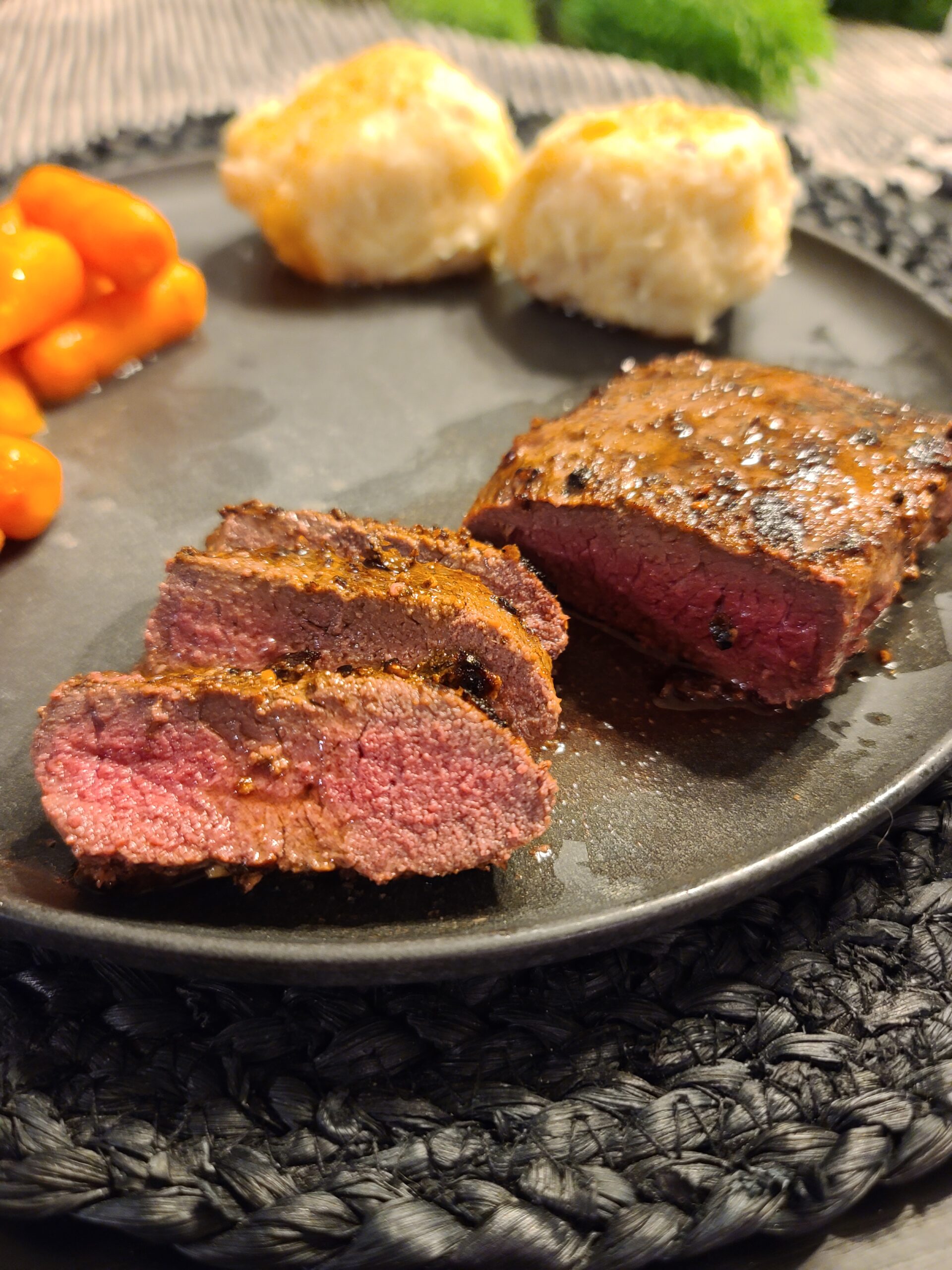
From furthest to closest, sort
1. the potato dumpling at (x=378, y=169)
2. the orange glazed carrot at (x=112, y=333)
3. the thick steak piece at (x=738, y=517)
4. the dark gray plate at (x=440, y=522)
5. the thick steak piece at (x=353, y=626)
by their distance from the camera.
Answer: the potato dumpling at (x=378, y=169)
the orange glazed carrot at (x=112, y=333)
the thick steak piece at (x=738, y=517)
the thick steak piece at (x=353, y=626)
the dark gray plate at (x=440, y=522)

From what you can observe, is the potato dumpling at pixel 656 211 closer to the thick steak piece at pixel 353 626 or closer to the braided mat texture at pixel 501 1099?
the thick steak piece at pixel 353 626

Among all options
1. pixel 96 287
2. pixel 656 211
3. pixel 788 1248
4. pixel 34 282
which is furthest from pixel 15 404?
pixel 788 1248

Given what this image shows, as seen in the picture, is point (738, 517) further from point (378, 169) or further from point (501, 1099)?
point (378, 169)

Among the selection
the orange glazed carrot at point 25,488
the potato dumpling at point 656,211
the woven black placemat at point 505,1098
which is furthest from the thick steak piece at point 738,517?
the orange glazed carrot at point 25,488

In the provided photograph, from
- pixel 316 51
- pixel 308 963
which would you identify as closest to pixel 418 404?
pixel 308 963

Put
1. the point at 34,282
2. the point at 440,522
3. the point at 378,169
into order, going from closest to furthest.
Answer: the point at 440,522
the point at 34,282
the point at 378,169

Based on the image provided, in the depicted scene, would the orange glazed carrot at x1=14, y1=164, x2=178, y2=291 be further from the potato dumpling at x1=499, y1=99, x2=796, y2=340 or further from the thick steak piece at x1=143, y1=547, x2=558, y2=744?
the thick steak piece at x1=143, y1=547, x2=558, y2=744

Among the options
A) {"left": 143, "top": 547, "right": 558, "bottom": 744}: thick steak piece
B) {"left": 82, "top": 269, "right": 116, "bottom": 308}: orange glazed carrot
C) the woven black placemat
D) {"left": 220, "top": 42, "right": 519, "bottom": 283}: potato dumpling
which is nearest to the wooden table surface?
the woven black placemat
